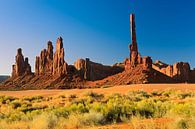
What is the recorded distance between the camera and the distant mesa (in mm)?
87744

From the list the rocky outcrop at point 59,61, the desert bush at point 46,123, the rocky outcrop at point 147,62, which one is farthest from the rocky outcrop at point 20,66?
the desert bush at point 46,123

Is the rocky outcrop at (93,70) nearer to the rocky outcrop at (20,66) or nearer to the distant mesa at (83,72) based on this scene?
the distant mesa at (83,72)

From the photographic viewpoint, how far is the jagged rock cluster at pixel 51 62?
108956mm

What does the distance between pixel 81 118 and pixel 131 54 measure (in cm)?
9060

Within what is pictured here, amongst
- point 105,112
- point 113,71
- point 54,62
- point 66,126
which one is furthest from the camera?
point 113,71

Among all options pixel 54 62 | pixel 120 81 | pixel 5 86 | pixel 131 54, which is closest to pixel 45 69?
pixel 54 62

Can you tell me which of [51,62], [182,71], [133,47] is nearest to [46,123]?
[133,47]

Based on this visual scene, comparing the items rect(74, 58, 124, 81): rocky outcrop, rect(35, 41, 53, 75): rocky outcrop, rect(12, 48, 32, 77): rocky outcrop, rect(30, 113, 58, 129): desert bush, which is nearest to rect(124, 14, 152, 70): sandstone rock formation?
rect(74, 58, 124, 81): rocky outcrop

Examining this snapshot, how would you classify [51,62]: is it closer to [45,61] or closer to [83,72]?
[45,61]

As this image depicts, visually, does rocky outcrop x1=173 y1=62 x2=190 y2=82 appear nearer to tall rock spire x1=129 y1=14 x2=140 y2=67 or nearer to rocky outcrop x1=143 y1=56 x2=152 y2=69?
tall rock spire x1=129 y1=14 x2=140 y2=67

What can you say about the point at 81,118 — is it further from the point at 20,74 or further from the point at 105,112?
the point at 20,74

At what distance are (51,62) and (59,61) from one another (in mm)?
8313

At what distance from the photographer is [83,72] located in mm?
119438

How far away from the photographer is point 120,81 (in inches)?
3401
